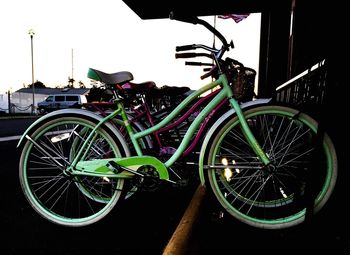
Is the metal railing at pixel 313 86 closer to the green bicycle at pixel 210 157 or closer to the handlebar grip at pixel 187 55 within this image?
the green bicycle at pixel 210 157

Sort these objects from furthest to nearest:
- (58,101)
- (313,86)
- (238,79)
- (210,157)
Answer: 1. (58,101)
2. (313,86)
3. (238,79)
4. (210,157)

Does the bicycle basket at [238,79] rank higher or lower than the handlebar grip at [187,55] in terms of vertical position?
lower

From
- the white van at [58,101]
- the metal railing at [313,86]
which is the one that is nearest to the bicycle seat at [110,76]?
the metal railing at [313,86]

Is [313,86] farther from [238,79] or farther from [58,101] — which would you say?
[58,101]

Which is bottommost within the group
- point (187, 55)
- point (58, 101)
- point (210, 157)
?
point (58, 101)

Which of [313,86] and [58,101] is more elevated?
[313,86]

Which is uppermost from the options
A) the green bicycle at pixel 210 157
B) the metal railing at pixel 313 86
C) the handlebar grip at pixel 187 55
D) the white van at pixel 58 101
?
the handlebar grip at pixel 187 55

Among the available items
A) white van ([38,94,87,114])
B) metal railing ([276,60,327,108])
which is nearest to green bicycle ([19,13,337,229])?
metal railing ([276,60,327,108])

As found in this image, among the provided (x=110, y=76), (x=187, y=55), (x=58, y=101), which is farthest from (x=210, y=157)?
(x=58, y=101)

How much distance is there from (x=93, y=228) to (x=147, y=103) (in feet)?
3.88

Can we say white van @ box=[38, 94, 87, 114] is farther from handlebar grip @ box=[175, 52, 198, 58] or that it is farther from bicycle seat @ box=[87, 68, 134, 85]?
handlebar grip @ box=[175, 52, 198, 58]

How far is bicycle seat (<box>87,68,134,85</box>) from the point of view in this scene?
2316 millimetres

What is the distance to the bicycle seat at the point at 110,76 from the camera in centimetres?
232

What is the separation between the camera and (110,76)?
94.9 inches
